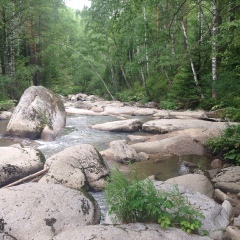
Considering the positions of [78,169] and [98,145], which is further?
[98,145]

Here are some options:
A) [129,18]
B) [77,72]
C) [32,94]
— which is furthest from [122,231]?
[77,72]

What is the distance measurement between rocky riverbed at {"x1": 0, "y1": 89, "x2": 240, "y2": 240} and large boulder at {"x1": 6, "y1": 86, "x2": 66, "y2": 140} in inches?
2.6

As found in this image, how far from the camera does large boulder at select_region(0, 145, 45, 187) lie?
4797mm

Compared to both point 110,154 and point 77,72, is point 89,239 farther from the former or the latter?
point 77,72

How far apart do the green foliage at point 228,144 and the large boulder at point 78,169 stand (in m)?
2.93

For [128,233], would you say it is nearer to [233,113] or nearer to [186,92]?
[233,113]

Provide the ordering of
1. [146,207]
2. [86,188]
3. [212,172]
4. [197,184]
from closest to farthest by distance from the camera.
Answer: [146,207], [197,184], [86,188], [212,172]

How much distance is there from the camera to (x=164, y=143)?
7.58m

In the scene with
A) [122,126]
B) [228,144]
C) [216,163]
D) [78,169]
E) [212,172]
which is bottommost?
[212,172]

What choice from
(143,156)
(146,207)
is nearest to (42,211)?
(146,207)

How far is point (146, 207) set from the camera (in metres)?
2.94

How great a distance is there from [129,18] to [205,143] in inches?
163

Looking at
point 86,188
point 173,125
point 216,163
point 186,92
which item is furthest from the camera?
point 186,92

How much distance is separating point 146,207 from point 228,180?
272 centimetres
